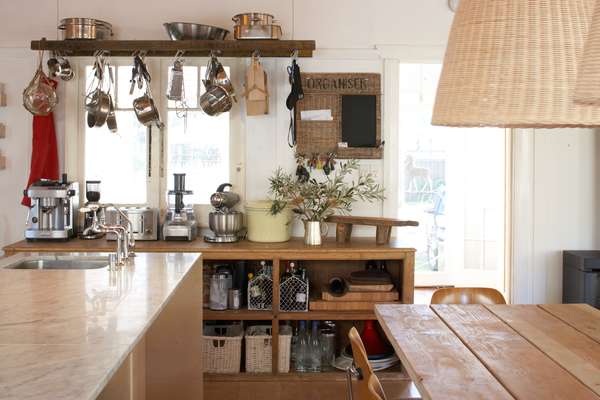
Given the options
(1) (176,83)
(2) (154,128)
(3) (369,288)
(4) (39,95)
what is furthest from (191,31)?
(3) (369,288)

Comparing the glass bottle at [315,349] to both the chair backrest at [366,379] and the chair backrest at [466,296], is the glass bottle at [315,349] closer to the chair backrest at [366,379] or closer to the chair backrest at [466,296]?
the chair backrest at [466,296]

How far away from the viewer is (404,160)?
6953 mm

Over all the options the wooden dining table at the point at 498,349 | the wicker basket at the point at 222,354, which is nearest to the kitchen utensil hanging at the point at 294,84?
the wicker basket at the point at 222,354

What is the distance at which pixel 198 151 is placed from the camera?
4.51 meters

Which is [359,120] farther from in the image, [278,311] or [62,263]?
[62,263]

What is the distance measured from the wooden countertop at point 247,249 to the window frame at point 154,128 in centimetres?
52

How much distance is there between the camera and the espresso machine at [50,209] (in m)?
4.13

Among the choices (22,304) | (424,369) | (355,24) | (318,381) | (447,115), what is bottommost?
(318,381)

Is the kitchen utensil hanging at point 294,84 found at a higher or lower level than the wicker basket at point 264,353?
higher

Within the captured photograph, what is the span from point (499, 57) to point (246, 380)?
9.81ft

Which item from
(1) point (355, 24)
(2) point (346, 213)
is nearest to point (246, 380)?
(2) point (346, 213)

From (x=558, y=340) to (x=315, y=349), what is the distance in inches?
83.6

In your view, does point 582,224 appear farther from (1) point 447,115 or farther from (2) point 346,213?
(1) point 447,115

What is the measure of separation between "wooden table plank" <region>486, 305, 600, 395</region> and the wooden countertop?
4.09ft
